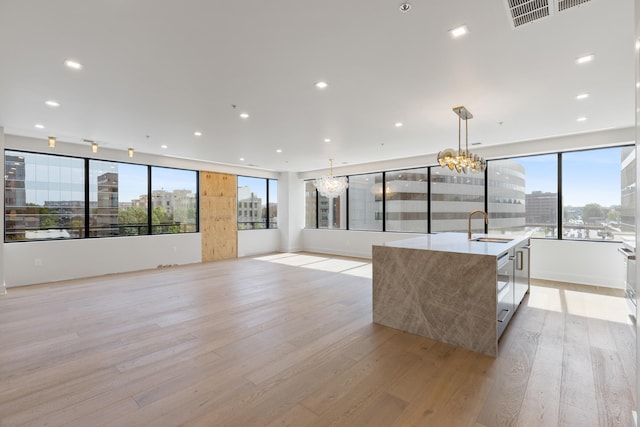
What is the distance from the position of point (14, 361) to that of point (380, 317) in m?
3.59

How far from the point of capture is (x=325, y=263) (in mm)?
7699

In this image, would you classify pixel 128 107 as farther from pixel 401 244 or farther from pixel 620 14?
pixel 620 14

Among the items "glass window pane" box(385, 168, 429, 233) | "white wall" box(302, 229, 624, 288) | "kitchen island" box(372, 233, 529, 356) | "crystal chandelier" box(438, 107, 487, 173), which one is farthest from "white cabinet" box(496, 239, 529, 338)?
"glass window pane" box(385, 168, 429, 233)

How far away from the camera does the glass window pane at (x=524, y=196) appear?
5.97m

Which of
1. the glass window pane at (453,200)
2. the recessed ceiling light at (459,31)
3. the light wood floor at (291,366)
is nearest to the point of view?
the light wood floor at (291,366)

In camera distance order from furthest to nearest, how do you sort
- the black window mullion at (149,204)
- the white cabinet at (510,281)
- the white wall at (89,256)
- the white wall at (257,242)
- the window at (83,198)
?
the white wall at (257,242), the black window mullion at (149,204), the window at (83,198), the white wall at (89,256), the white cabinet at (510,281)

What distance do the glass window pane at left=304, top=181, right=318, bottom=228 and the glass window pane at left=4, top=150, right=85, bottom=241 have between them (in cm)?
614

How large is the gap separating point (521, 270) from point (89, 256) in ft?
25.6

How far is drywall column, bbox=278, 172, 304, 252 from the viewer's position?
9.88 metres

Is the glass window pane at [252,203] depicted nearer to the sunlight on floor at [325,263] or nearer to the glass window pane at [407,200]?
the sunlight on floor at [325,263]

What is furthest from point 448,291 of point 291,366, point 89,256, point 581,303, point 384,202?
point 89,256

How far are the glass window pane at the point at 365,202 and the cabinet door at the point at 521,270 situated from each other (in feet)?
14.3

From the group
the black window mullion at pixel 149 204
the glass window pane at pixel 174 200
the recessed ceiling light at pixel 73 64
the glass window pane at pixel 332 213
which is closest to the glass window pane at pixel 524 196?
the glass window pane at pixel 332 213

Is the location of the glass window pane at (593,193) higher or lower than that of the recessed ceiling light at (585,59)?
lower
